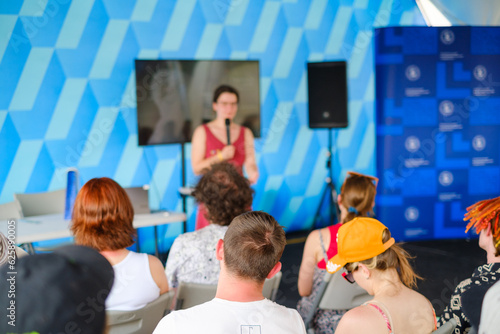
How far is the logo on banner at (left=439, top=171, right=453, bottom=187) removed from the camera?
19.1 feet

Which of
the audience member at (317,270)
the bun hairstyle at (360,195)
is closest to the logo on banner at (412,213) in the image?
the bun hairstyle at (360,195)

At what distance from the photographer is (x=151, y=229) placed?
5.47 meters

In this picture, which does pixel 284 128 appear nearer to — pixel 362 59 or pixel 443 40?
pixel 362 59

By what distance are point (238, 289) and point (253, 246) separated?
0.43ft

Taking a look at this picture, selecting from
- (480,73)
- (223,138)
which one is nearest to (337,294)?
(223,138)

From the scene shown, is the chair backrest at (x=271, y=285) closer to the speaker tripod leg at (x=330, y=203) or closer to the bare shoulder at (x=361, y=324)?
the bare shoulder at (x=361, y=324)

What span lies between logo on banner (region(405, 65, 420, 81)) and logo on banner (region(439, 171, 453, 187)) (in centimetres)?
116

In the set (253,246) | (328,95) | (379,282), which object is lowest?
(379,282)

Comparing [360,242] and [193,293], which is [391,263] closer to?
[360,242]

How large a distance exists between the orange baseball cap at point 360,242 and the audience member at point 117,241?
0.80 meters

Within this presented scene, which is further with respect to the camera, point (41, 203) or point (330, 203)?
point (330, 203)

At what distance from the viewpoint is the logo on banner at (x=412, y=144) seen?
18.9 ft

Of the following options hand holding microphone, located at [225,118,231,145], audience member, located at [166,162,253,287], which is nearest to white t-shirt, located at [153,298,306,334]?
audience member, located at [166,162,253,287]

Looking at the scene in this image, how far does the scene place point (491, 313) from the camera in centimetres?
109
